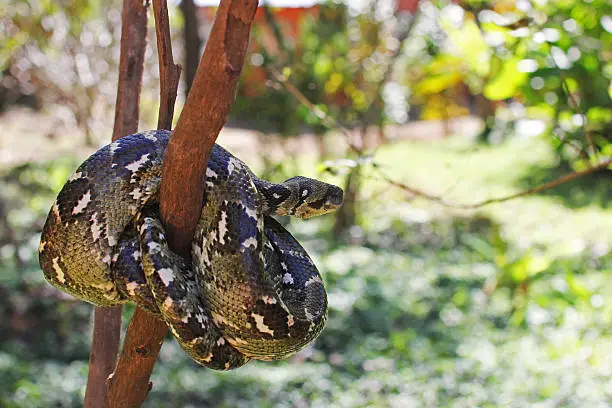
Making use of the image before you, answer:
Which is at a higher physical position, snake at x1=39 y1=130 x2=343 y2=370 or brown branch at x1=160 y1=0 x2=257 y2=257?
brown branch at x1=160 y1=0 x2=257 y2=257

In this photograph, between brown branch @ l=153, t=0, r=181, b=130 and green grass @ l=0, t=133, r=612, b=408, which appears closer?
brown branch @ l=153, t=0, r=181, b=130

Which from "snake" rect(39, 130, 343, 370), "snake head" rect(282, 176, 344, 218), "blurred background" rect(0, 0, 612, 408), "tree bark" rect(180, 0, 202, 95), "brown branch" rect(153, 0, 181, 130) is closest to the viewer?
"snake" rect(39, 130, 343, 370)

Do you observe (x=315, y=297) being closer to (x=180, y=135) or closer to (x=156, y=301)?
(x=156, y=301)

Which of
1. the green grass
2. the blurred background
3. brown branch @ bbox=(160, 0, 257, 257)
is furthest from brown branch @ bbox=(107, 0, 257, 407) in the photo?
the green grass

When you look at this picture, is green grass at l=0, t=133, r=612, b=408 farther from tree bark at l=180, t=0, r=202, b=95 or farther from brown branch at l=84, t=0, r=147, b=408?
tree bark at l=180, t=0, r=202, b=95

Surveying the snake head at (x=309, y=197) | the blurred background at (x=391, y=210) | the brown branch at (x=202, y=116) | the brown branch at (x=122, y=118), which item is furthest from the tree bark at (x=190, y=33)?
the brown branch at (x=202, y=116)

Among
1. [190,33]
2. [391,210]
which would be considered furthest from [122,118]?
[391,210]
